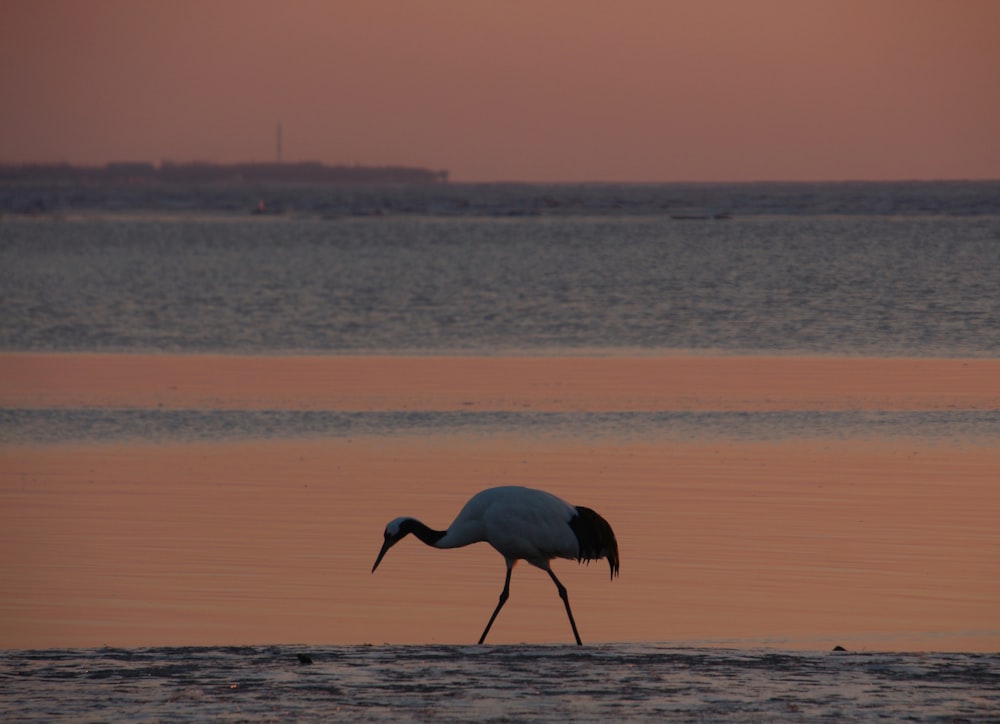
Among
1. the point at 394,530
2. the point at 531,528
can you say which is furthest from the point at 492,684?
the point at 394,530

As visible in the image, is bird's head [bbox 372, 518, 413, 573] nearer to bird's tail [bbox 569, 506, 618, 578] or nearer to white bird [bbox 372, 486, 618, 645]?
white bird [bbox 372, 486, 618, 645]

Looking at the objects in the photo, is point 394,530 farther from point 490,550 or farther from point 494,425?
point 494,425

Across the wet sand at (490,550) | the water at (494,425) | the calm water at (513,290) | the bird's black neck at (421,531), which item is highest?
the bird's black neck at (421,531)

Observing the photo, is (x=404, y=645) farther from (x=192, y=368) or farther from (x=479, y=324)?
(x=479, y=324)

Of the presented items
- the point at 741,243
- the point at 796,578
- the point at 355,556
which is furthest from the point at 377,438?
the point at 741,243

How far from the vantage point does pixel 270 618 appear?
10109 millimetres

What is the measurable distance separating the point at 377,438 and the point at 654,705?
32.9 feet

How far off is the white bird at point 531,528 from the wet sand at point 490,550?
0.46m

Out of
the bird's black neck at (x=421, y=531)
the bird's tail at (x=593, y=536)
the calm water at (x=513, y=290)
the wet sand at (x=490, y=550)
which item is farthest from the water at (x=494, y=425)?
the calm water at (x=513, y=290)

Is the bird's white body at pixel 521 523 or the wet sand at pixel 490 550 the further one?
the wet sand at pixel 490 550

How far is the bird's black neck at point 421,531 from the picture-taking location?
10055 mm

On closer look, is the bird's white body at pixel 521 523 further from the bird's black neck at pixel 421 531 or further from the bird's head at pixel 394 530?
the bird's head at pixel 394 530

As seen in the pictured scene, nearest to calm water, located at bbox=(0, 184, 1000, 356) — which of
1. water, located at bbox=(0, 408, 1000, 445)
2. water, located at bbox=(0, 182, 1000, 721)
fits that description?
water, located at bbox=(0, 182, 1000, 721)

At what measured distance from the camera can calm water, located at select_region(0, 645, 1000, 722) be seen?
24.0 ft
